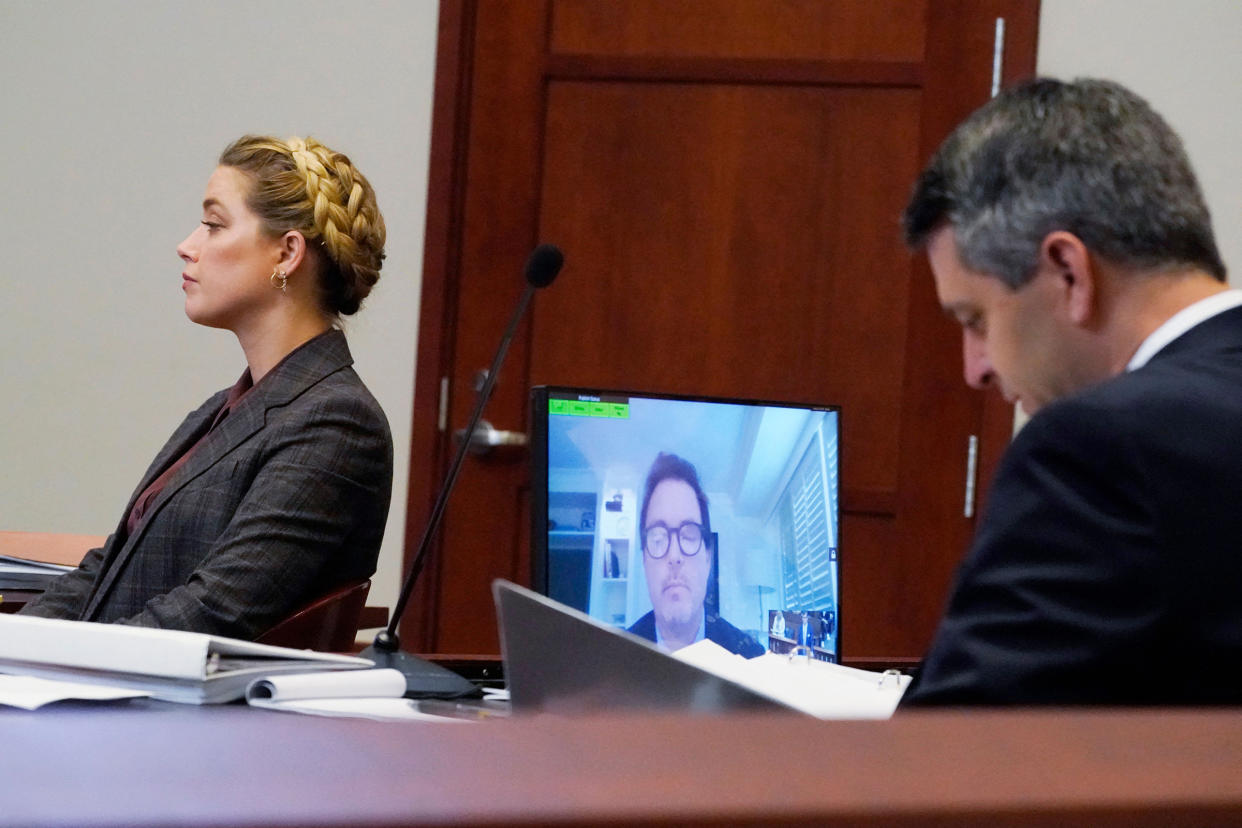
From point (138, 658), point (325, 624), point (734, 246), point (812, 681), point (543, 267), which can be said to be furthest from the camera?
point (734, 246)

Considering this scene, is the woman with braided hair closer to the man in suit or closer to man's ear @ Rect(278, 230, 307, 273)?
man's ear @ Rect(278, 230, 307, 273)

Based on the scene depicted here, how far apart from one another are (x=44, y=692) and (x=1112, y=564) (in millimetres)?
748

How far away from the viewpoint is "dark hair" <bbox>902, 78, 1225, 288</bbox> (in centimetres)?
97

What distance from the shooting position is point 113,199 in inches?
135

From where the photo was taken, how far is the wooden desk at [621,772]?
0.17 meters

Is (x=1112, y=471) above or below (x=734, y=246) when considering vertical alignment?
below

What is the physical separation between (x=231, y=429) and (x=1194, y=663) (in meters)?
1.43

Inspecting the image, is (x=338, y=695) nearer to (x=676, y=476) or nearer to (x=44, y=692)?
(x=44, y=692)

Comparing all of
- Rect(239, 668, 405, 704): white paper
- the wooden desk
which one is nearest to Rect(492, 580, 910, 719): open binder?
Rect(239, 668, 405, 704): white paper

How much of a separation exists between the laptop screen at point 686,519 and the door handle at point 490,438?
1436 mm

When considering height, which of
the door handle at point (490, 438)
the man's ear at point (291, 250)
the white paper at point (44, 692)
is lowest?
the white paper at point (44, 692)

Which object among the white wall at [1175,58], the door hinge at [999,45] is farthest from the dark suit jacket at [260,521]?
the white wall at [1175,58]

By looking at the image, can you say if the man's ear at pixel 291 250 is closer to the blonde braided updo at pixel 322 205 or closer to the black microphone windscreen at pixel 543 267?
the blonde braided updo at pixel 322 205

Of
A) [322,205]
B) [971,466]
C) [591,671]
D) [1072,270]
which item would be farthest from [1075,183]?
[971,466]
